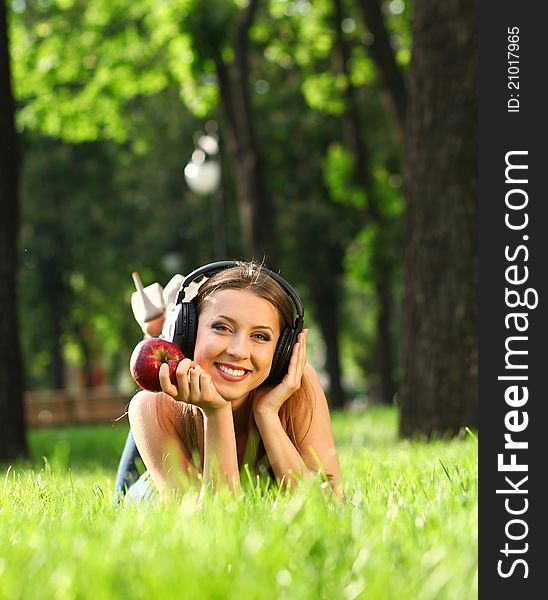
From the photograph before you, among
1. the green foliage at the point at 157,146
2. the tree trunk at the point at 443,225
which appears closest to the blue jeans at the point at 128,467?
the tree trunk at the point at 443,225

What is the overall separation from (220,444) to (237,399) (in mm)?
222

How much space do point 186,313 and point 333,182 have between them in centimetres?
1850

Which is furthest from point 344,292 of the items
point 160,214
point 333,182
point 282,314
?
point 282,314

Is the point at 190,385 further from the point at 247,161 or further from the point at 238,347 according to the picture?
the point at 247,161

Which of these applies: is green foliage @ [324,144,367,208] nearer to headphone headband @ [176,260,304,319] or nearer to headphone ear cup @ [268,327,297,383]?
headphone headband @ [176,260,304,319]

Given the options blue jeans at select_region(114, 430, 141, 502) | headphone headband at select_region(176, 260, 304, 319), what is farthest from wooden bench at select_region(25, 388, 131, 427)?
headphone headband at select_region(176, 260, 304, 319)

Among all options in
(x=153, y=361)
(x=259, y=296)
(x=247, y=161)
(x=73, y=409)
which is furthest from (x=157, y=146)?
(x=153, y=361)

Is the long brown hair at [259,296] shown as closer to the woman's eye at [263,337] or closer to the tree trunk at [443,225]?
the woman's eye at [263,337]

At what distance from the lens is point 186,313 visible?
3.74 meters

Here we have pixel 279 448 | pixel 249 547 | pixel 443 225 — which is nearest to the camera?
pixel 249 547

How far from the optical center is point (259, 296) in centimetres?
380

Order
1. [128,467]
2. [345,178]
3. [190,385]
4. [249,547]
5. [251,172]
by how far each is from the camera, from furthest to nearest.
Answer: [345,178] < [251,172] < [128,467] < [190,385] < [249,547]

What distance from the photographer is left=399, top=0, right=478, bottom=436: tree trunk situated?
899 centimetres

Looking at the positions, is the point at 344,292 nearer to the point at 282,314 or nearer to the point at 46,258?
the point at 46,258
